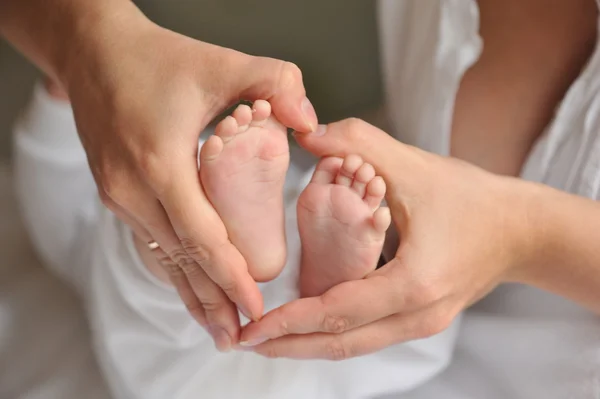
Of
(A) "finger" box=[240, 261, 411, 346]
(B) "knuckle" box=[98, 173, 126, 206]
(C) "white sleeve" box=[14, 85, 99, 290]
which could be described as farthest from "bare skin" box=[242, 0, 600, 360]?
(C) "white sleeve" box=[14, 85, 99, 290]

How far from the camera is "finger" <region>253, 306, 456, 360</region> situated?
421 mm

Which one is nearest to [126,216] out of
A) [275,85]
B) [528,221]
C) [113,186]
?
[113,186]

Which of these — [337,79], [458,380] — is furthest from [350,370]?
[337,79]

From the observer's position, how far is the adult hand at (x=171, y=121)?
38 cm

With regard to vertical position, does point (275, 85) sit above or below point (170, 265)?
above

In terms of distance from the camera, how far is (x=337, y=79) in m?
0.77

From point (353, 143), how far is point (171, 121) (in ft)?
0.36

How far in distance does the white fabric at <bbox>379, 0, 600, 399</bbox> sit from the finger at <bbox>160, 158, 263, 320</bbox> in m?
0.25

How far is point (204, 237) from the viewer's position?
0.38m

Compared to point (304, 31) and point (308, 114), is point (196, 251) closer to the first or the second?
point (308, 114)

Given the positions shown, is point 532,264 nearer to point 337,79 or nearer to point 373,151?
point 373,151

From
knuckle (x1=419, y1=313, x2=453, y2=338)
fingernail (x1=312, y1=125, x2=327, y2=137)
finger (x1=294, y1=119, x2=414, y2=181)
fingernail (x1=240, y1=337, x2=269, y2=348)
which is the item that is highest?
fingernail (x1=312, y1=125, x2=327, y2=137)

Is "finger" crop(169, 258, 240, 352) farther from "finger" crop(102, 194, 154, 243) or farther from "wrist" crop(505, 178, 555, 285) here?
"wrist" crop(505, 178, 555, 285)

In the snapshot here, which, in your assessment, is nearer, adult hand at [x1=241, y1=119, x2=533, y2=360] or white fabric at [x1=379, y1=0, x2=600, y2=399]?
adult hand at [x1=241, y1=119, x2=533, y2=360]
